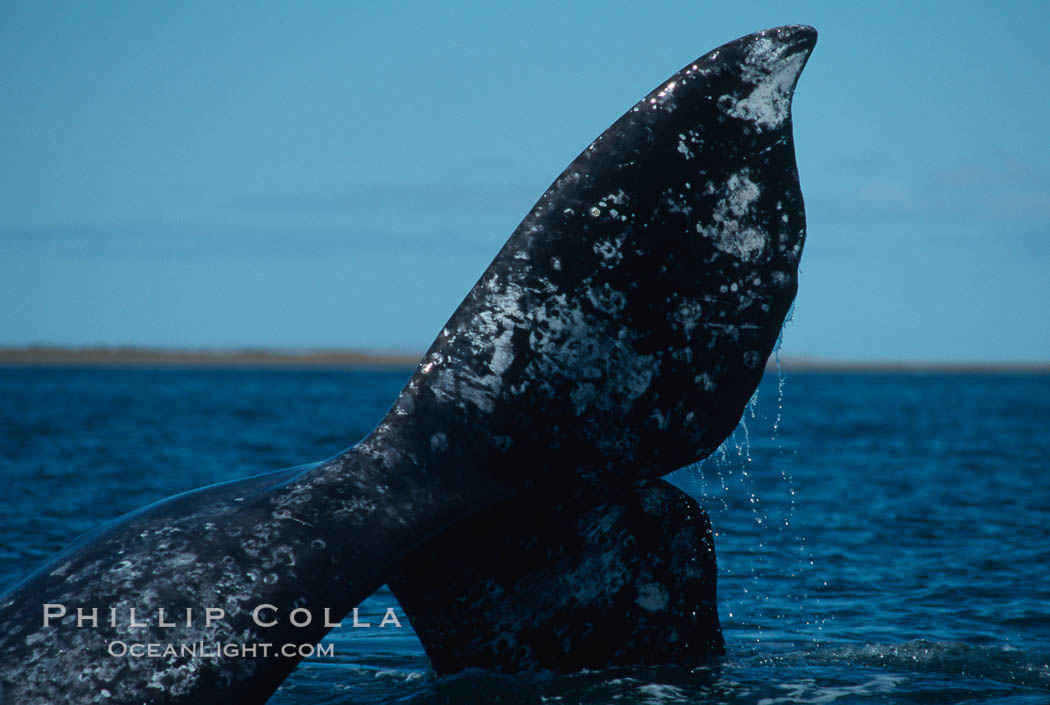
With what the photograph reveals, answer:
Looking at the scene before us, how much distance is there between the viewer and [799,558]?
11.1 meters

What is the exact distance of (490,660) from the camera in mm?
5066

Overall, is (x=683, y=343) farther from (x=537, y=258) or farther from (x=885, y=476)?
(x=885, y=476)

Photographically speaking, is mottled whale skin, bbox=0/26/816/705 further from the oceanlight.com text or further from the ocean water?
the ocean water

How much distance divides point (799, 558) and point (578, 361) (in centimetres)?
751

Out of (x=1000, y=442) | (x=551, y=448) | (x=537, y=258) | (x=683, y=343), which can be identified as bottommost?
(x=1000, y=442)

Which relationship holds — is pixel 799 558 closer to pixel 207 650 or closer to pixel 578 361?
pixel 578 361

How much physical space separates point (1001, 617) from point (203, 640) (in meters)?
6.43

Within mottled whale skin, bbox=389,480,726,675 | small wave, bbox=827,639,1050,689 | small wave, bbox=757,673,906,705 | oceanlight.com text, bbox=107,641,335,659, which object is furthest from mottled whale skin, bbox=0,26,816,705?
small wave, bbox=827,639,1050,689

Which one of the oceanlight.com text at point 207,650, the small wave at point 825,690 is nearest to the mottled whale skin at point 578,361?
the oceanlight.com text at point 207,650

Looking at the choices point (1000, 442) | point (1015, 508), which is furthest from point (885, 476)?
point (1000, 442)

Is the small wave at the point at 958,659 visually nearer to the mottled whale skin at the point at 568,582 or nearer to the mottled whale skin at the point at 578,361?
the mottled whale skin at the point at 568,582

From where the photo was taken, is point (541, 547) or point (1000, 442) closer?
point (541, 547)

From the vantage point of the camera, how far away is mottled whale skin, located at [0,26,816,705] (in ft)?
13.8

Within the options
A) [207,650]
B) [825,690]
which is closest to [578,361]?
[207,650]
